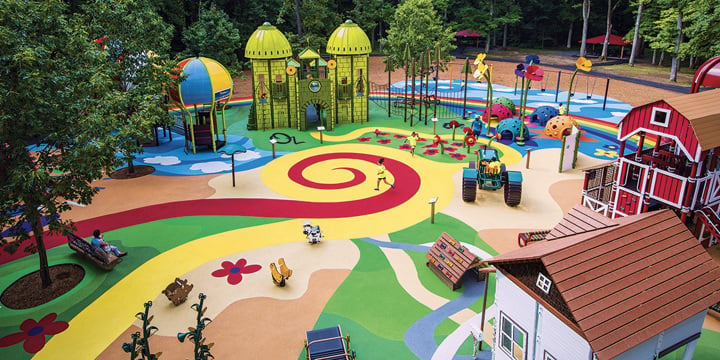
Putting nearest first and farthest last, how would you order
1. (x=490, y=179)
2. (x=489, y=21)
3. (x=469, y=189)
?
(x=469, y=189)
(x=490, y=179)
(x=489, y=21)

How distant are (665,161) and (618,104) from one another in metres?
21.0

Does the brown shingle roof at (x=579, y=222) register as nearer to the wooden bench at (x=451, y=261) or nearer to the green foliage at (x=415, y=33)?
the wooden bench at (x=451, y=261)

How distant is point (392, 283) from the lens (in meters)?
14.1

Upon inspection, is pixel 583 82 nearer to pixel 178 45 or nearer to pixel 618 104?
pixel 618 104

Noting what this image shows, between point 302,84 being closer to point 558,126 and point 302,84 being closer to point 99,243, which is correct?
point 558,126

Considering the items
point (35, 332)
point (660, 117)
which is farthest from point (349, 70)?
point (35, 332)

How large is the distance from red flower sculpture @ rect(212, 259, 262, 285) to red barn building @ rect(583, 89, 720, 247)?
10999 millimetres

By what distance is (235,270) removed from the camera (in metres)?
14.9

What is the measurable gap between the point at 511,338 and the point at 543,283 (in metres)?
1.78

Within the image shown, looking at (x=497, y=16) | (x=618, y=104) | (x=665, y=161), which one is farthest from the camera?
(x=497, y=16)

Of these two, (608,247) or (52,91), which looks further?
(52,91)

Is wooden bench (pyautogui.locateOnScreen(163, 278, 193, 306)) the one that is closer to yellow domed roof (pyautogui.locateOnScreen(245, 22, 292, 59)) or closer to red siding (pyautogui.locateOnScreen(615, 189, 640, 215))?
red siding (pyautogui.locateOnScreen(615, 189, 640, 215))

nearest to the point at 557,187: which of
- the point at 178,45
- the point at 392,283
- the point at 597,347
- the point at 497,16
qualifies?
the point at 392,283

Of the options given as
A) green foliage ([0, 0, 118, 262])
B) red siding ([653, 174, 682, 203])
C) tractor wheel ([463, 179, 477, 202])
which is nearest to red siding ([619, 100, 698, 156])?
Answer: red siding ([653, 174, 682, 203])
